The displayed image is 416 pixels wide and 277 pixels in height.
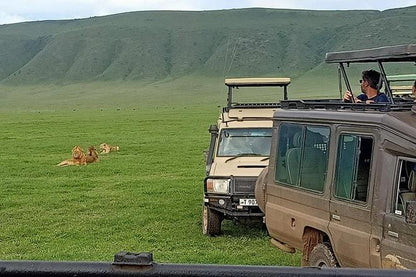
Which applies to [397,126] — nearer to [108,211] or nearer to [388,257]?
[388,257]

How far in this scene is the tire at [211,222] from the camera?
1125 cm

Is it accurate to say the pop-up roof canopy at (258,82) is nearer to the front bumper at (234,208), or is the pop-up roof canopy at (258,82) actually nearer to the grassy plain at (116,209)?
the grassy plain at (116,209)

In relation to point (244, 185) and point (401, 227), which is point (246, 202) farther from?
point (401, 227)

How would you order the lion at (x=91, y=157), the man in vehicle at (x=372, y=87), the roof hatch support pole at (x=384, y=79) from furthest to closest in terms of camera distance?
1. the lion at (x=91, y=157)
2. the man in vehicle at (x=372, y=87)
3. the roof hatch support pole at (x=384, y=79)

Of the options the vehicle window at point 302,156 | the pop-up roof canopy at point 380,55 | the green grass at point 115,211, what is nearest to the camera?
the pop-up roof canopy at point 380,55

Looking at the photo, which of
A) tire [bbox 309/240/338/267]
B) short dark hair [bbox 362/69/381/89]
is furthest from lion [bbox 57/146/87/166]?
tire [bbox 309/240/338/267]

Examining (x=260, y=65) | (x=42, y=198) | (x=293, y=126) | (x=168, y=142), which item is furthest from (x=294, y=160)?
(x=260, y=65)

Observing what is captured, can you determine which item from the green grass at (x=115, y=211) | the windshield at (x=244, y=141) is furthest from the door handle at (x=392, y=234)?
the windshield at (x=244, y=141)

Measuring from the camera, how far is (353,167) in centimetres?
650

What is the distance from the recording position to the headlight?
11.0 meters

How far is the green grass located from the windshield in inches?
44.8

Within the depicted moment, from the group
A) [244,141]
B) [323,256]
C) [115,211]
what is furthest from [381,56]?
[115,211]

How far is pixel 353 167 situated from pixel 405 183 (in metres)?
0.61

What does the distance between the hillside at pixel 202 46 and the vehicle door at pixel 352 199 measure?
444 ft
